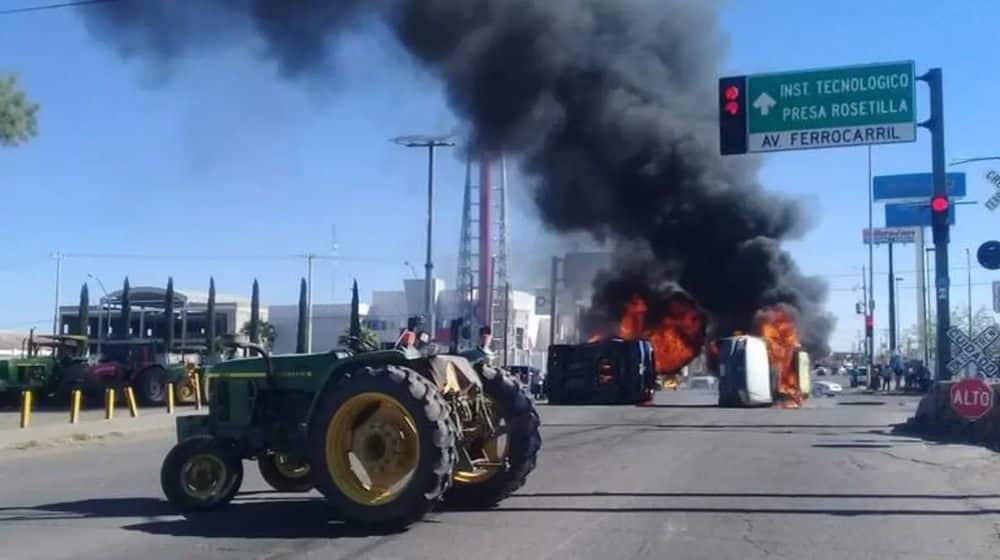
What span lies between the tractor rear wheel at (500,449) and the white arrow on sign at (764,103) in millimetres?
12004

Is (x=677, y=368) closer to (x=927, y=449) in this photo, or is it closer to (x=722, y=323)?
(x=722, y=323)

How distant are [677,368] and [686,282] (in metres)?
3.94

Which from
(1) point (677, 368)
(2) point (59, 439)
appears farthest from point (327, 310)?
(2) point (59, 439)

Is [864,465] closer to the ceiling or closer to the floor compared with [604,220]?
closer to the floor

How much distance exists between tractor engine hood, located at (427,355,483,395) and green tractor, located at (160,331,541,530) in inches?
0.4

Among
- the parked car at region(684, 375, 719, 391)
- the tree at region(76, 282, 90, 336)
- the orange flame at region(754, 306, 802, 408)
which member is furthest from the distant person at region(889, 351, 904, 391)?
the tree at region(76, 282, 90, 336)

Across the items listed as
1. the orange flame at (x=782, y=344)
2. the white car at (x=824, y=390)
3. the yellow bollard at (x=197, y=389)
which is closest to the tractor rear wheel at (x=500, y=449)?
the yellow bollard at (x=197, y=389)

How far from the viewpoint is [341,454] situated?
10031 mm

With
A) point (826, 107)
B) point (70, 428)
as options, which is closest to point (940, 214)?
point (826, 107)

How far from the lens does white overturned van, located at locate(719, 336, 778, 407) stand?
36.0 m

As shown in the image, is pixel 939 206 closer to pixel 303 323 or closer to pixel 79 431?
pixel 79 431

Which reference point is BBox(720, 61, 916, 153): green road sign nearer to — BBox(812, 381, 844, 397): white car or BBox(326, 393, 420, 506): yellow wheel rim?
BBox(326, 393, 420, 506): yellow wheel rim

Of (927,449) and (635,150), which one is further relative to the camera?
(635,150)

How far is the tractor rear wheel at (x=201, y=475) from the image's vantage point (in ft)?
35.6
